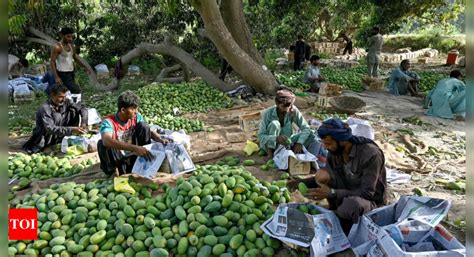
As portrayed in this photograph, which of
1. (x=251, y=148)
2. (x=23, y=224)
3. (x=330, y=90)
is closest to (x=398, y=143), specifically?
(x=251, y=148)

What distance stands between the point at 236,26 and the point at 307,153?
5.18 meters

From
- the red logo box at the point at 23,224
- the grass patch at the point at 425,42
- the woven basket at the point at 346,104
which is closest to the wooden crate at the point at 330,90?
the woven basket at the point at 346,104

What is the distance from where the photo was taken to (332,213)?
3.10 m

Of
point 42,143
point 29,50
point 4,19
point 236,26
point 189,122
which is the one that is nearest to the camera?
point 4,19

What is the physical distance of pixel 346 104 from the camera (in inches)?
301

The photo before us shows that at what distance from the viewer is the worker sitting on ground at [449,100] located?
754 centimetres

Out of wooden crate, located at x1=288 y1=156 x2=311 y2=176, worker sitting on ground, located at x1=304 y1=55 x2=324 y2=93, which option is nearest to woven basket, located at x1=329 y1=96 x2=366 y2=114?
worker sitting on ground, located at x1=304 y1=55 x2=324 y2=93

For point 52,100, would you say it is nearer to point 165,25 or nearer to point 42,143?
point 42,143

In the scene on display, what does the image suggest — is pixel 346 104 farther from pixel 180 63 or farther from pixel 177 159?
pixel 180 63

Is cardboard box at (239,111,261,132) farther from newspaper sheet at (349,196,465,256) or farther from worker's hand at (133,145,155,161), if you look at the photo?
newspaper sheet at (349,196,465,256)

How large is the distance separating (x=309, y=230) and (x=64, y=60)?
18.1 feet

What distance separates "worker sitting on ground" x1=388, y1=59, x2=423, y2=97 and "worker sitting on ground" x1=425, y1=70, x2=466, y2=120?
5.16 ft

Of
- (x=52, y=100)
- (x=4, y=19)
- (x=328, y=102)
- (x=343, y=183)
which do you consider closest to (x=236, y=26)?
(x=328, y=102)

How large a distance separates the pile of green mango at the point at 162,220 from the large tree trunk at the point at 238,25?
571 centimetres
